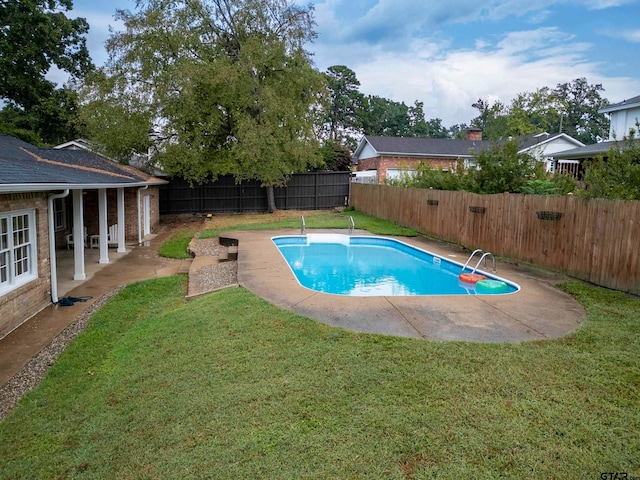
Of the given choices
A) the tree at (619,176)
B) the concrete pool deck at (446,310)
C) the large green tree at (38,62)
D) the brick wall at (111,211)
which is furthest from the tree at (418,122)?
the concrete pool deck at (446,310)

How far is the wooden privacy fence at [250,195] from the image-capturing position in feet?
78.2

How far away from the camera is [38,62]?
29.7 m

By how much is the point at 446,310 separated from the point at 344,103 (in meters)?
51.8

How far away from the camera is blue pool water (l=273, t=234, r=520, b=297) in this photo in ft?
34.0

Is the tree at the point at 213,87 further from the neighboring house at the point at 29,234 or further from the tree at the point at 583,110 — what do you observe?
the tree at the point at 583,110

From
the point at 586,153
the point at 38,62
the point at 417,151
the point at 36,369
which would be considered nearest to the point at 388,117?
the point at 417,151

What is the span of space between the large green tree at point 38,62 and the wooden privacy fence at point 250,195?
9.88m

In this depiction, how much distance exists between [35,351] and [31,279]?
6.77 ft

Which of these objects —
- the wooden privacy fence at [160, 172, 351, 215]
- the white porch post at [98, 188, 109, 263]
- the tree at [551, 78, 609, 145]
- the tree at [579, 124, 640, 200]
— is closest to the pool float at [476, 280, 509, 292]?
the tree at [579, 124, 640, 200]

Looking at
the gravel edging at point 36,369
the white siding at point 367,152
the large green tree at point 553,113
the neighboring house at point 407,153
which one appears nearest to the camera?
the gravel edging at point 36,369

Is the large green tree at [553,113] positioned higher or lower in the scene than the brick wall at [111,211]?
higher

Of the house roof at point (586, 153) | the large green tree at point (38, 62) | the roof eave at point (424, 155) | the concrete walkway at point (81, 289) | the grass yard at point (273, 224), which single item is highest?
the large green tree at point (38, 62)

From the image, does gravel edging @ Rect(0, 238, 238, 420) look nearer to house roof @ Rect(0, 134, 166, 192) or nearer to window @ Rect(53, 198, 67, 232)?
house roof @ Rect(0, 134, 166, 192)

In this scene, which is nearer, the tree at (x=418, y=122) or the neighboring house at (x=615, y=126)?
the neighboring house at (x=615, y=126)
